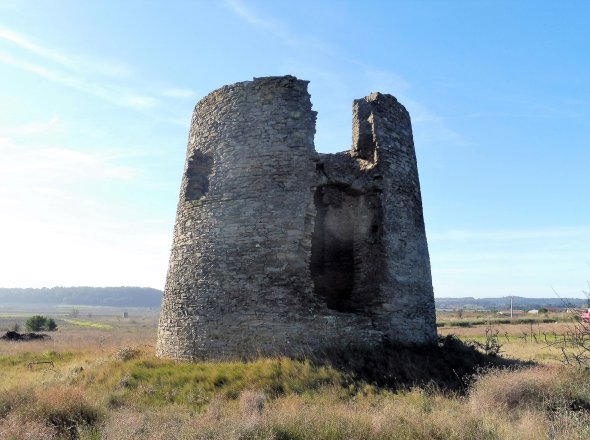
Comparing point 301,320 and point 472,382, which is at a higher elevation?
point 301,320

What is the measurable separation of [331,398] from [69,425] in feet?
13.4

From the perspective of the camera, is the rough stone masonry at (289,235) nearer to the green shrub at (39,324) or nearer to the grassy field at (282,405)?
the grassy field at (282,405)

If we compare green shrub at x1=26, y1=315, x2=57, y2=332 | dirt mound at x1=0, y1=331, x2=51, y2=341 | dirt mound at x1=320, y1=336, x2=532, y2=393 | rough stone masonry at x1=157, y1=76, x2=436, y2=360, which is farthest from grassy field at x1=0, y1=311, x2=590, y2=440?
green shrub at x1=26, y1=315, x2=57, y2=332

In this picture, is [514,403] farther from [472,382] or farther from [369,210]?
[369,210]

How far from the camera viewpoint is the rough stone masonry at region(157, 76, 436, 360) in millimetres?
10609

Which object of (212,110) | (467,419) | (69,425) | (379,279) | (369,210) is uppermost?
(212,110)

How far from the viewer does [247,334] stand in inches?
416

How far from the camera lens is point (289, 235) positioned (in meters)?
10.8

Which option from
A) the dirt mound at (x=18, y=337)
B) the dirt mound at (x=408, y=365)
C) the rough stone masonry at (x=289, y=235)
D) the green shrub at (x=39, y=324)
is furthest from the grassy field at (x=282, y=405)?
the green shrub at (x=39, y=324)

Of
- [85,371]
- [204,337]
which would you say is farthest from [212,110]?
[85,371]

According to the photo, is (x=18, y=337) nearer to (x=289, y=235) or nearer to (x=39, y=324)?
(x=39, y=324)

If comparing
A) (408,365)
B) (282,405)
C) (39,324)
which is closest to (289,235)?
(408,365)

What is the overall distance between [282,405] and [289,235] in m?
3.98

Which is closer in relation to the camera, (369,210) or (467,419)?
(467,419)
